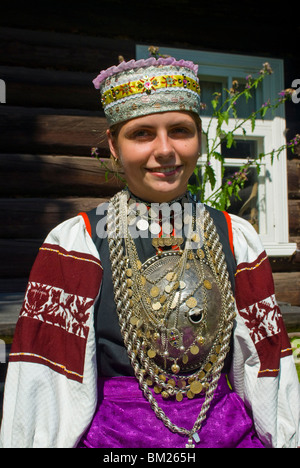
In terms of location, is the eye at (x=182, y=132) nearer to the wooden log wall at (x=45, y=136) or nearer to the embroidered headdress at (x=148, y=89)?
the embroidered headdress at (x=148, y=89)

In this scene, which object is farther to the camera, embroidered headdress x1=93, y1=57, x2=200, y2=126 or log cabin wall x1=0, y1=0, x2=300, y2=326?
log cabin wall x1=0, y1=0, x2=300, y2=326

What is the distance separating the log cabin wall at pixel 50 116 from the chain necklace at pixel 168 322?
6.93ft

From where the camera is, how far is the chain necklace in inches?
59.4

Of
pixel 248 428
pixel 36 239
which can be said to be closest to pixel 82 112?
pixel 36 239

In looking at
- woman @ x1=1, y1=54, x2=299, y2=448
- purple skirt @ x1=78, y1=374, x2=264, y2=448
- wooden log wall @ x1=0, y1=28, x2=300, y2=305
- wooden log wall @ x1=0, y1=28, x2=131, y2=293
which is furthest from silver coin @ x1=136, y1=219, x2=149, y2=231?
wooden log wall @ x1=0, y1=28, x2=131, y2=293

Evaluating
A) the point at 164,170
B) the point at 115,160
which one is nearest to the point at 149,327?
the point at 164,170

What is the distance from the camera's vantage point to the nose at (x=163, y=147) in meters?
1.49

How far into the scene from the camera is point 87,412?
4.70 ft

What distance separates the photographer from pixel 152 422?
1469mm

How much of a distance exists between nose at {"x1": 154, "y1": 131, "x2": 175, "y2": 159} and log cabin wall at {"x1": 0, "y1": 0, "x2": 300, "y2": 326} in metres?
2.25

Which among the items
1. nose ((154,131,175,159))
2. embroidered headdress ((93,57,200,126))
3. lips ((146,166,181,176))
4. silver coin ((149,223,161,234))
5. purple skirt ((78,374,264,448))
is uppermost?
embroidered headdress ((93,57,200,126))

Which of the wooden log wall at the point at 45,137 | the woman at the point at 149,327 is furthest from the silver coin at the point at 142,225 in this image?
the wooden log wall at the point at 45,137

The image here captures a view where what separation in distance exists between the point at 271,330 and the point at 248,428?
0.34 metres

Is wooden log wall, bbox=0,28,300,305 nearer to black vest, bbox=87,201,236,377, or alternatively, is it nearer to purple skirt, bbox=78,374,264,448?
black vest, bbox=87,201,236,377
